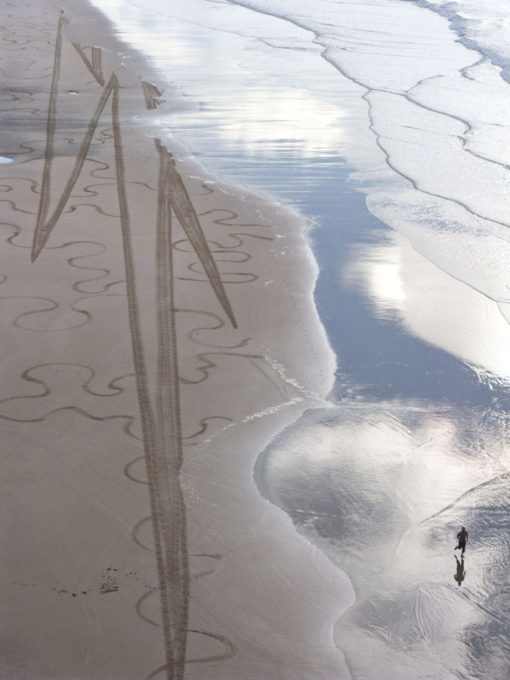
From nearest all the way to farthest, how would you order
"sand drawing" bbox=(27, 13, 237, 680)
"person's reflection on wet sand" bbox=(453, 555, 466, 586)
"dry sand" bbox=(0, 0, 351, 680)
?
"dry sand" bbox=(0, 0, 351, 680), "sand drawing" bbox=(27, 13, 237, 680), "person's reflection on wet sand" bbox=(453, 555, 466, 586)

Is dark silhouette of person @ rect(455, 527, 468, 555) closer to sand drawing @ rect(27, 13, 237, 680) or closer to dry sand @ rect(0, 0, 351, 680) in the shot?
dry sand @ rect(0, 0, 351, 680)

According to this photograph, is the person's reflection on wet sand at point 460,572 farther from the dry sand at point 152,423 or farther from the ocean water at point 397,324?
the dry sand at point 152,423

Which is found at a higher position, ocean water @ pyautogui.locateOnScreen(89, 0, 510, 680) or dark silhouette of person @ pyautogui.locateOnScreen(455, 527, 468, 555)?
dark silhouette of person @ pyautogui.locateOnScreen(455, 527, 468, 555)

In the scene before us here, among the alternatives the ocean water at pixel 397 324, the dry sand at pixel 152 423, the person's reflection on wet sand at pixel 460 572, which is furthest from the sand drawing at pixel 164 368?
the person's reflection on wet sand at pixel 460 572

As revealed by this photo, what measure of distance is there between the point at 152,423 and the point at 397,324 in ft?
7.75

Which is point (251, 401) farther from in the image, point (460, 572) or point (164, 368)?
point (460, 572)

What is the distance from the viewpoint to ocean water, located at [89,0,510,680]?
417 cm

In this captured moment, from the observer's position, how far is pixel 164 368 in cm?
604

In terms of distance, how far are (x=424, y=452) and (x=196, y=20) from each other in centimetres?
2348

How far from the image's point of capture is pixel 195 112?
1412 cm

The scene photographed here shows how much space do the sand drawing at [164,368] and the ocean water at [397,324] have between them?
525mm

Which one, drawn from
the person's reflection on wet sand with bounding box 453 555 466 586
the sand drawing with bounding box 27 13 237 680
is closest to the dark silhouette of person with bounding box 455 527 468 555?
the person's reflection on wet sand with bounding box 453 555 466 586

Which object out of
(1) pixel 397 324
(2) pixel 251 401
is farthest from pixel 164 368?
(1) pixel 397 324

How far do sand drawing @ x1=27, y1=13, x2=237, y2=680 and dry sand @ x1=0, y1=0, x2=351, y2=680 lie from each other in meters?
0.01
